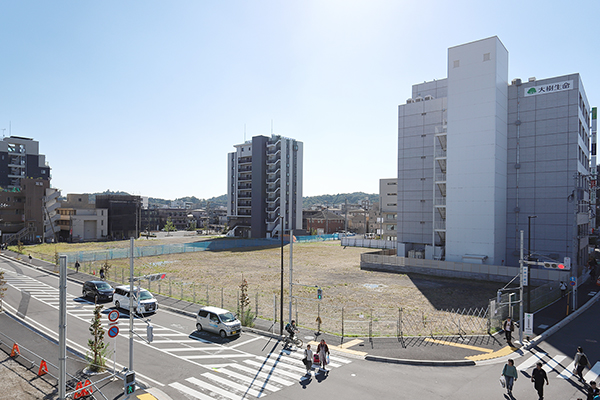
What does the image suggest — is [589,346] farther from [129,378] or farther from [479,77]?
[479,77]

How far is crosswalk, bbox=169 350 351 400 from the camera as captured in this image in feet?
49.0

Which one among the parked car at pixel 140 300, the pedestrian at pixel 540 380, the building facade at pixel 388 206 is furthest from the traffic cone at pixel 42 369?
the building facade at pixel 388 206

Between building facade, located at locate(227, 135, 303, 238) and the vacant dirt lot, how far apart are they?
4082 centimetres

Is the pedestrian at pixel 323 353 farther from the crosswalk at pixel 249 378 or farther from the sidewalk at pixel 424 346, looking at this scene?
the sidewalk at pixel 424 346

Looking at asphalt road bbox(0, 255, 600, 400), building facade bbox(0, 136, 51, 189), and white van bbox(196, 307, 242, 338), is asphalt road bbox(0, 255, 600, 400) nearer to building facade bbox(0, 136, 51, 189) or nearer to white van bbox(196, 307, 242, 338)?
white van bbox(196, 307, 242, 338)

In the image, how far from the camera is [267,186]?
103750 mm

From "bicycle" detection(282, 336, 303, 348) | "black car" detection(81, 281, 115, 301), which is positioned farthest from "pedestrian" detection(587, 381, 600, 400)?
"black car" detection(81, 281, 115, 301)

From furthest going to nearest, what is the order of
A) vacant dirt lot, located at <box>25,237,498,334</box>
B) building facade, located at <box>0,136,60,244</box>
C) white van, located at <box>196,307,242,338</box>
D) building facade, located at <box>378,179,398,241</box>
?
building facade, located at <box>378,179,398,241</box>
building facade, located at <box>0,136,60,244</box>
vacant dirt lot, located at <box>25,237,498,334</box>
white van, located at <box>196,307,242,338</box>

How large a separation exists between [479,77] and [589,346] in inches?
1372

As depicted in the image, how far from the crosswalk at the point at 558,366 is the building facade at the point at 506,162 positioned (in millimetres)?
26616

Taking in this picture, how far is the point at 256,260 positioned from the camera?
59.9m

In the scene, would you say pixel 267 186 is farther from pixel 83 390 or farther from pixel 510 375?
pixel 510 375

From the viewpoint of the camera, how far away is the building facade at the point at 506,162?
4388cm

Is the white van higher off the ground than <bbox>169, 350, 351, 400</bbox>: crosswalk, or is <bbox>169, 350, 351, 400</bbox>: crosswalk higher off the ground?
the white van
